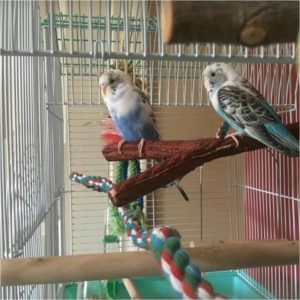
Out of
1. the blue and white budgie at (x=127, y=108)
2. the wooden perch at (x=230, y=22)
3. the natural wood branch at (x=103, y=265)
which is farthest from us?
the blue and white budgie at (x=127, y=108)

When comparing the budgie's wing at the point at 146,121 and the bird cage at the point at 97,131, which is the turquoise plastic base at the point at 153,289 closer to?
the bird cage at the point at 97,131

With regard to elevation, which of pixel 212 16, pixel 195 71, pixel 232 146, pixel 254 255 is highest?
pixel 195 71

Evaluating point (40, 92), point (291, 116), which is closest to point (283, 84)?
point (291, 116)

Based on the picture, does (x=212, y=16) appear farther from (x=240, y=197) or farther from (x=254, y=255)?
(x=240, y=197)

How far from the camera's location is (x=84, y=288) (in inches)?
43.1

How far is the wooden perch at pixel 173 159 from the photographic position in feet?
1.80

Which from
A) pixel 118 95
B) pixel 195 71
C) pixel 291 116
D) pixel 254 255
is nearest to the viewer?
pixel 254 255

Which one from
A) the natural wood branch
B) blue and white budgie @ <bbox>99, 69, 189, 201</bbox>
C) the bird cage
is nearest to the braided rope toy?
the natural wood branch

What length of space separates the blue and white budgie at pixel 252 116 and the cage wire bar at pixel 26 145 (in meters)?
0.29

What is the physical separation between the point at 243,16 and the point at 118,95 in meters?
0.52

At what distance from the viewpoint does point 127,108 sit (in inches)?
31.0

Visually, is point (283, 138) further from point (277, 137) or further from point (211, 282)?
point (211, 282)

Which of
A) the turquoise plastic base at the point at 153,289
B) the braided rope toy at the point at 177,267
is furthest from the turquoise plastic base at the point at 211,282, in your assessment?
the braided rope toy at the point at 177,267

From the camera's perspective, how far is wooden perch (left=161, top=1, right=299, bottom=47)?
29 centimetres
